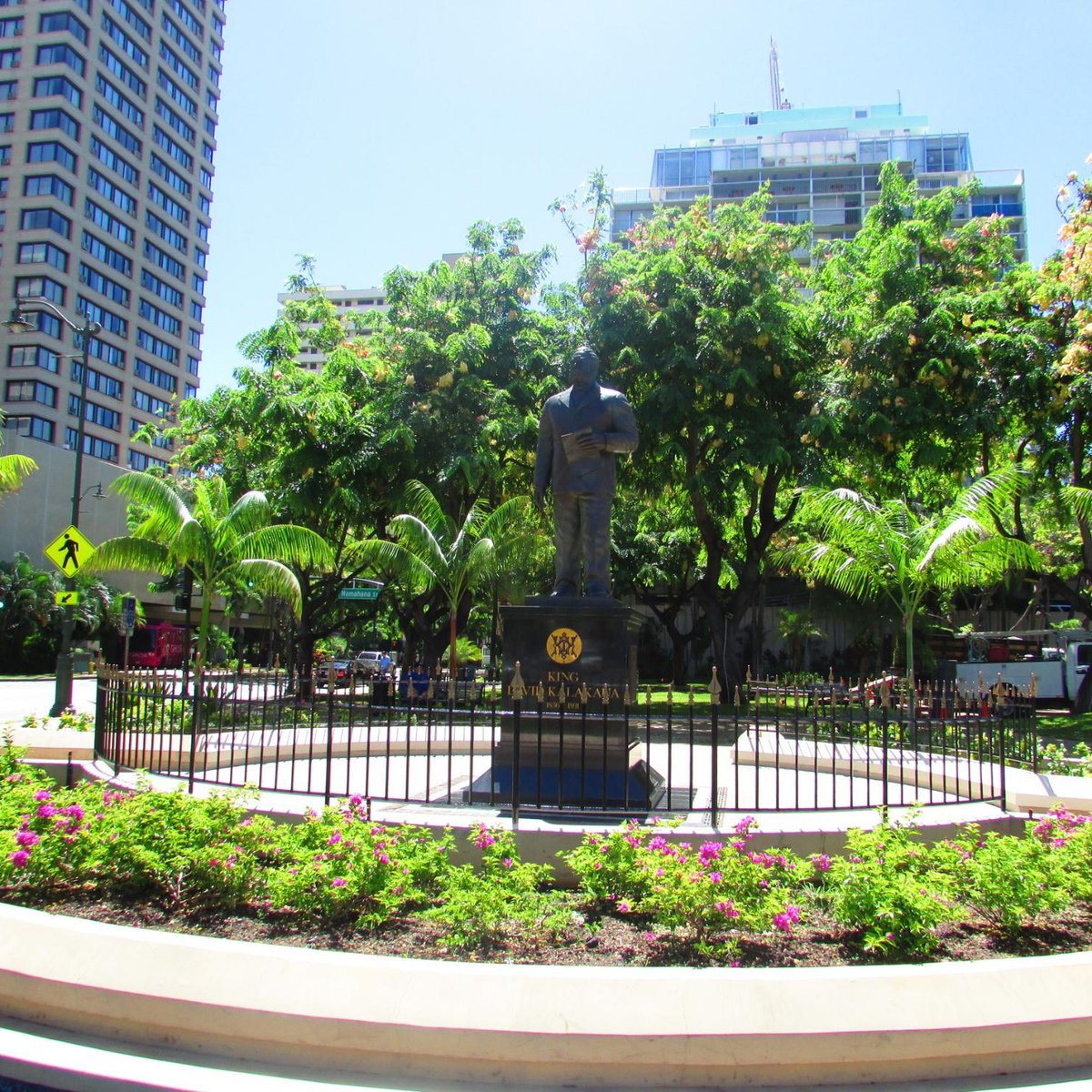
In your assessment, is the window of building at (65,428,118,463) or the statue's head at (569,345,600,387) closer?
the statue's head at (569,345,600,387)

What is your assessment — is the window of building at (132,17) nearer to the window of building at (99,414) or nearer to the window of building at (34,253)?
the window of building at (34,253)

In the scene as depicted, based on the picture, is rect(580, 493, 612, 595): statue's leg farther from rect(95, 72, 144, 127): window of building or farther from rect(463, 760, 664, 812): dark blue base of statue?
rect(95, 72, 144, 127): window of building

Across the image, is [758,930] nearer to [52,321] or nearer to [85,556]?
[85,556]

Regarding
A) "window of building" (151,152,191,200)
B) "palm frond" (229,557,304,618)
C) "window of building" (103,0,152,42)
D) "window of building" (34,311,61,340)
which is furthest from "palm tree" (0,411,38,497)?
"window of building" (151,152,191,200)

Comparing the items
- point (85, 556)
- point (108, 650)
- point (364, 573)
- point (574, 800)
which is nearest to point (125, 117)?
point (108, 650)

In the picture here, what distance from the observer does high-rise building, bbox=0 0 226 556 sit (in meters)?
61.1

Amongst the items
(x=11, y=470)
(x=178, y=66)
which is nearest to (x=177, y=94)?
(x=178, y=66)

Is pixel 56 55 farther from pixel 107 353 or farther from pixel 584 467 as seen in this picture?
pixel 584 467

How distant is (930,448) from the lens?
17.8 metres

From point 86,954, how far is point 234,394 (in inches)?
773

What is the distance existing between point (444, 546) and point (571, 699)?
1183 cm

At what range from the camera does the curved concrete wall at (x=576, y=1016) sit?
3398mm

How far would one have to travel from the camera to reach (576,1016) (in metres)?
3.43

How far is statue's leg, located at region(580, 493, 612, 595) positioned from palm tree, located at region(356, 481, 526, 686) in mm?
9099
